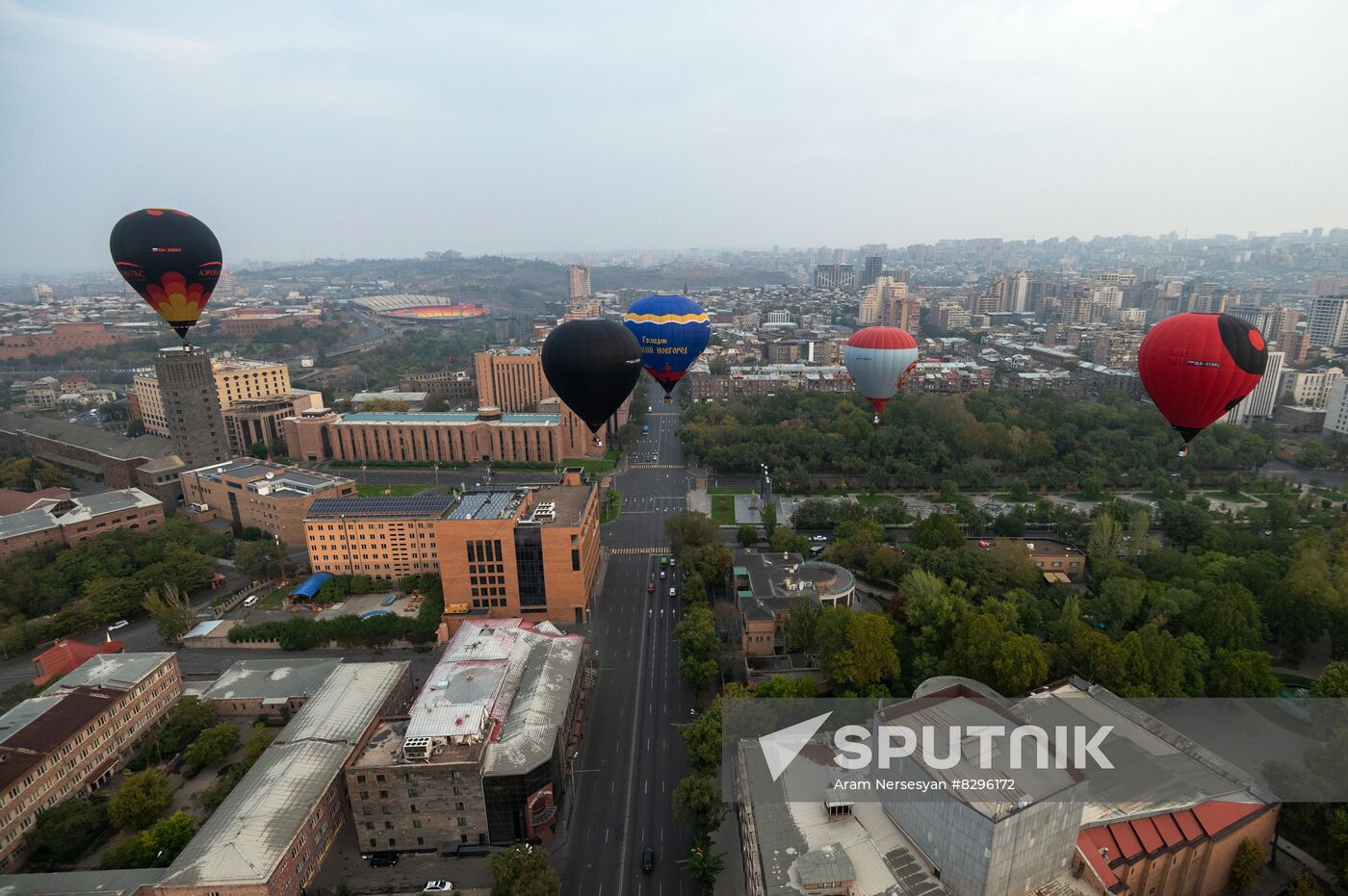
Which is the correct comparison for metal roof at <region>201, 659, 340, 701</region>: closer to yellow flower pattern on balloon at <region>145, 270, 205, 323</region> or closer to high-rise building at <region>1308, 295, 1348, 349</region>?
yellow flower pattern on balloon at <region>145, 270, 205, 323</region>

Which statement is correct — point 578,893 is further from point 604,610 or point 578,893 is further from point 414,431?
point 414,431

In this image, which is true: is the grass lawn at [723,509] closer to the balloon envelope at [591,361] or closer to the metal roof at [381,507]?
the metal roof at [381,507]

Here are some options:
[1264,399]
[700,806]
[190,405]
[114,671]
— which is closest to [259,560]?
[114,671]

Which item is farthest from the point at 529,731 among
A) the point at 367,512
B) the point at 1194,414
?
the point at 1194,414

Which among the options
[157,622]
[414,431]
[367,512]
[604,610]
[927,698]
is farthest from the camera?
[414,431]

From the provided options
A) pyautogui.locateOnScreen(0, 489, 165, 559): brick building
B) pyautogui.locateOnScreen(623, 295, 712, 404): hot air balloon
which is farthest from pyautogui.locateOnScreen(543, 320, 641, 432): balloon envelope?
pyautogui.locateOnScreen(0, 489, 165, 559): brick building

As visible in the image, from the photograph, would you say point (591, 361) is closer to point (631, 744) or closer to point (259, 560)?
point (631, 744)

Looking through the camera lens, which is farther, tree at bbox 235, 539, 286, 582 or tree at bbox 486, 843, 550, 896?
tree at bbox 235, 539, 286, 582
